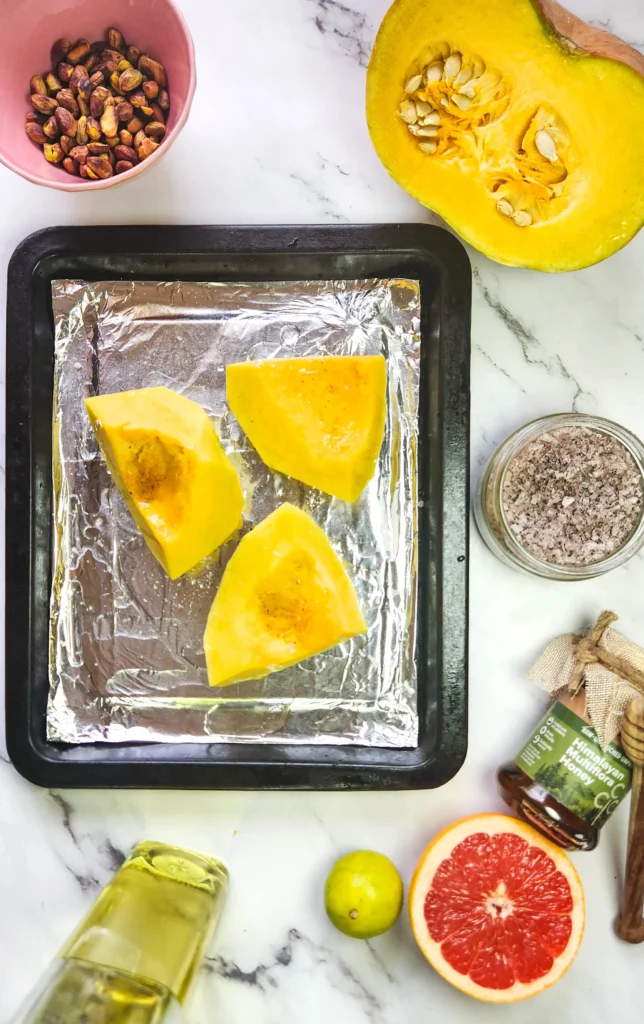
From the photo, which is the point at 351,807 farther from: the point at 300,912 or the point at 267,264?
the point at 267,264

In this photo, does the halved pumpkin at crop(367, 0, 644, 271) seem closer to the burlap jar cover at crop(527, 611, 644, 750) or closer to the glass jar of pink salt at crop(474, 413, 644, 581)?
the glass jar of pink salt at crop(474, 413, 644, 581)

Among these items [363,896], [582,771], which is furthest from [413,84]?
[363,896]

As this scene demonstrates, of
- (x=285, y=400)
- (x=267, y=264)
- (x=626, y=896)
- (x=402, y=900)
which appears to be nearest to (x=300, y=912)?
(x=402, y=900)

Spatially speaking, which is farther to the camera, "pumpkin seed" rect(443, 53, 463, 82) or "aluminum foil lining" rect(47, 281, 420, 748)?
"aluminum foil lining" rect(47, 281, 420, 748)

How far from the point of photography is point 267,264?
0.97m

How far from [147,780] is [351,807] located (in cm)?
26

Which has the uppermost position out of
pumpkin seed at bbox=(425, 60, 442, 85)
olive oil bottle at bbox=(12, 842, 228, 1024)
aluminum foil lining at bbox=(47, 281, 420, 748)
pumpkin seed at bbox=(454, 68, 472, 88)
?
pumpkin seed at bbox=(454, 68, 472, 88)

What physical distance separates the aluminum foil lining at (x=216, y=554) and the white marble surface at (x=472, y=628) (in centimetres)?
9

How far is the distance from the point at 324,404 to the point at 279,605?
229mm

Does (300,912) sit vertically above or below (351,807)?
below

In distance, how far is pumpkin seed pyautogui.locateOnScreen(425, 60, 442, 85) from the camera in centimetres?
83

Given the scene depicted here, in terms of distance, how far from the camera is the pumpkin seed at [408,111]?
2.75 ft

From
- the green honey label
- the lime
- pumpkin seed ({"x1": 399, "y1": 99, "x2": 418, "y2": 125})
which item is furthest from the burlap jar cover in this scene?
pumpkin seed ({"x1": 399, "y1": 99, "x2": 418, "y2": 125})

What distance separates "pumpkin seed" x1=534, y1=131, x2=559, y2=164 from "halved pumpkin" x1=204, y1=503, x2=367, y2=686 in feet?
1.51
